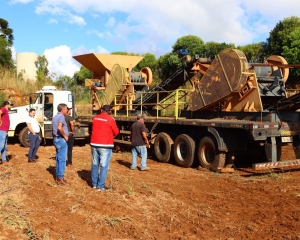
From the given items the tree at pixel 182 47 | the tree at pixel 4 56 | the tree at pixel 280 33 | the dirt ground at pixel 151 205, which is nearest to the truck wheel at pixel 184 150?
the dirt ground at pixel 151 205

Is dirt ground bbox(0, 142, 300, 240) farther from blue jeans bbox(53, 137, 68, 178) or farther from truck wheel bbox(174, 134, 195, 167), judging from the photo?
truck wheel bbox(174, 134, 195, 167)

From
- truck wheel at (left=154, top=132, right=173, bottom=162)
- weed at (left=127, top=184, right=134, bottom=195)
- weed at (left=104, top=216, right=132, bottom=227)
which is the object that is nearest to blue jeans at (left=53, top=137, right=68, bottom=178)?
weed at (left=127, top=184, right=134, bottom=195)

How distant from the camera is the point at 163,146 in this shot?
11.4 metres

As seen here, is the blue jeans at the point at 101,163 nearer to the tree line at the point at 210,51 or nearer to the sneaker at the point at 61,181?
the sneaker at the point at 61,181

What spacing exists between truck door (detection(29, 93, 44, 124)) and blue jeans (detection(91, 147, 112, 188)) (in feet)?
24.6

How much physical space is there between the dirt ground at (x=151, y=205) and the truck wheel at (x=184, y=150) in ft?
3.38

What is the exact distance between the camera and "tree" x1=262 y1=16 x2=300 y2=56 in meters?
28.3

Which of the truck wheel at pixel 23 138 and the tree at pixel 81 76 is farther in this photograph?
the tree at pixel 81 76

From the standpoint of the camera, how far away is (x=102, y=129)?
6.91 metres

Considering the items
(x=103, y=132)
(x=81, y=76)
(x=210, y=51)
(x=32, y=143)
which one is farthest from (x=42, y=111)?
(x=81, y=76)

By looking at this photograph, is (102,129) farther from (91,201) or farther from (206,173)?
(206,173)

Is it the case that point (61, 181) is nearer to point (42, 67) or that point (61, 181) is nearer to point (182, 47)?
point (42, 67)

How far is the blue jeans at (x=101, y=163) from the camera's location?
6.89m

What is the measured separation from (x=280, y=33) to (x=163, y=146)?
20.7 m
